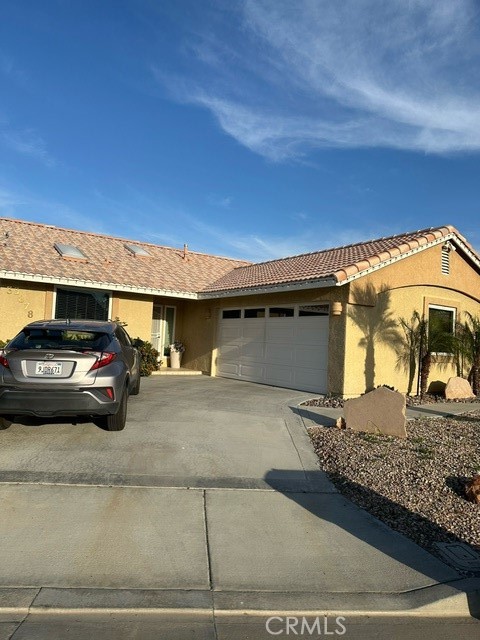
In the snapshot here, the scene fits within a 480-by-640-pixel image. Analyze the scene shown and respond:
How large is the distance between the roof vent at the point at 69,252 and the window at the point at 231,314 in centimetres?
435

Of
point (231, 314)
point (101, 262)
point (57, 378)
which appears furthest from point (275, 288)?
point (57, 378)

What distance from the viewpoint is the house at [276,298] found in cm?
1200

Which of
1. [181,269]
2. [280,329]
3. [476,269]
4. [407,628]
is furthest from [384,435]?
[181,269]

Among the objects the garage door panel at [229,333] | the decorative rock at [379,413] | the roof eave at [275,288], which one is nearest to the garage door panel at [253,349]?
the garage door panel at [229,333]

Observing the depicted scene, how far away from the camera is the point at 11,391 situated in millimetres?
6398

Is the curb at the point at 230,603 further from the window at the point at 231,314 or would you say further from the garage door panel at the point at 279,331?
the window at the point at 231,314

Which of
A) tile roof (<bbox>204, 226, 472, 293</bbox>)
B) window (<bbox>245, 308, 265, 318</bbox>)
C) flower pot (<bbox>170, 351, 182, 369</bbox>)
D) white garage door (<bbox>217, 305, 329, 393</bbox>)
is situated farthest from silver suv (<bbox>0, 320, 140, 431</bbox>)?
flower pot (<bbox>170, 351, 182, 369</bbox>)

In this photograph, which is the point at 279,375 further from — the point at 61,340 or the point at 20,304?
the point at 61,340

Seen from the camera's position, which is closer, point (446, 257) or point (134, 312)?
point (446, 257)

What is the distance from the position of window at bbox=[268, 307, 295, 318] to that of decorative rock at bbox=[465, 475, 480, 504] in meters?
7.99

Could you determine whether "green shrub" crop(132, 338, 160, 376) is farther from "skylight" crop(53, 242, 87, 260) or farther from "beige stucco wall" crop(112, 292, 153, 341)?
"skylight" crop(53, 242, 87, 260)

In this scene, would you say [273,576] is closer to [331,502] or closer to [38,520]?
[331,502]

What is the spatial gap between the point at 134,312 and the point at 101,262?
1782 millimetres

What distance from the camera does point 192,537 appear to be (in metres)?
4.38
